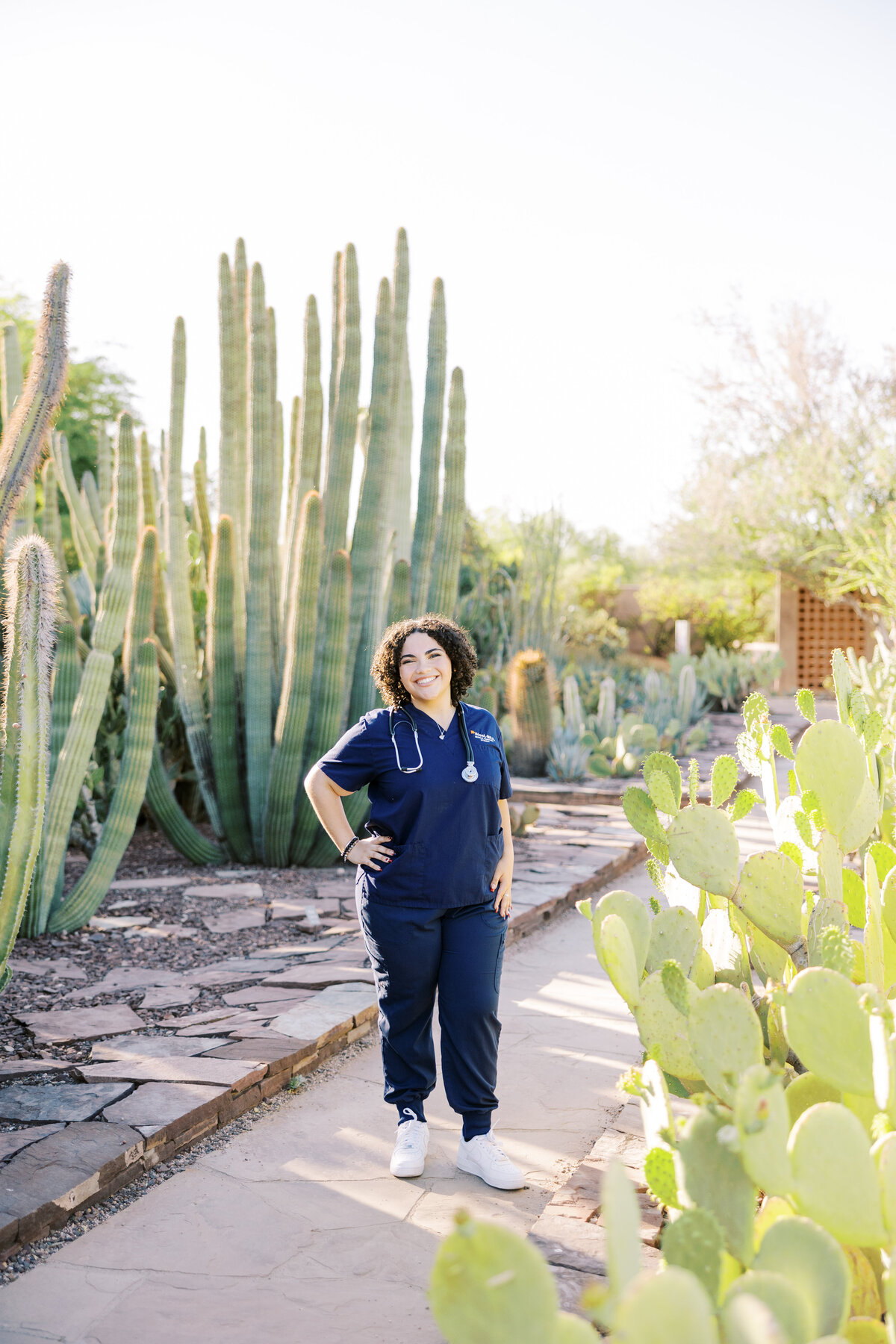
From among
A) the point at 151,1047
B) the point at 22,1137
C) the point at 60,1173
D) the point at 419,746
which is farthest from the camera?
the point at 151,1047

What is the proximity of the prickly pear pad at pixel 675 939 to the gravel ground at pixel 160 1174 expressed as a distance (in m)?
1.50

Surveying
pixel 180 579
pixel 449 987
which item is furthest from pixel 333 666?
pixel 449 987

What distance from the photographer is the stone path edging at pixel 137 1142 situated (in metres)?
2.49

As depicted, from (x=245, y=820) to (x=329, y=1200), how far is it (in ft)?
13.0

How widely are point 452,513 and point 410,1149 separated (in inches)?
179

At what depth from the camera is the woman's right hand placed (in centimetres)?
Result: 287

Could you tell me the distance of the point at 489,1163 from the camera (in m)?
2.87

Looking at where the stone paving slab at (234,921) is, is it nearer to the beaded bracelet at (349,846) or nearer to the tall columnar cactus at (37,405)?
the tall columnar cactus at (37,405)

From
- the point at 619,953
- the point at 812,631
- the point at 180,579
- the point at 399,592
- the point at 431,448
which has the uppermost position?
the point at 431,448

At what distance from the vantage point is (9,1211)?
8.01 ft

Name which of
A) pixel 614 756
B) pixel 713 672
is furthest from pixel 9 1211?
pixel 713 672

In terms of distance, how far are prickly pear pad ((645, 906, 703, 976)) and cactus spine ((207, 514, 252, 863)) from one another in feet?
14.4

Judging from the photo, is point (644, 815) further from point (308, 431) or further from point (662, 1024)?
point (308, 431)

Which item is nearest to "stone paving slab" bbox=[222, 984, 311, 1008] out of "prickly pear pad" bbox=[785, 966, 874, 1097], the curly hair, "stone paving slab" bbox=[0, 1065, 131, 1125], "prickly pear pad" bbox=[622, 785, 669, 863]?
"stone paving slab" bbox=[0, 1065, 131, 1125]
